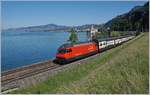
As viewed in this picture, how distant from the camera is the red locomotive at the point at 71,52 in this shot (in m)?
27.1

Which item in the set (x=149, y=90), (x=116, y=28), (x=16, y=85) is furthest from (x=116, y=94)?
(x=116, y=28)

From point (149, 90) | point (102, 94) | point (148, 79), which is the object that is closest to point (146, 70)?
point (148, 79)

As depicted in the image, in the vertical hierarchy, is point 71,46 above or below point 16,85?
above

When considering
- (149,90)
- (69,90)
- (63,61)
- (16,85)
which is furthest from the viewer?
(63,61)

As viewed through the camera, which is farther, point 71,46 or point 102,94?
point 71,46

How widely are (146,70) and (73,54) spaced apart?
19.1 meters

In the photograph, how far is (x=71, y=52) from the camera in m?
27.8

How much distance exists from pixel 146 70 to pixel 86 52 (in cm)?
2285

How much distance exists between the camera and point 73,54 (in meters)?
28.3

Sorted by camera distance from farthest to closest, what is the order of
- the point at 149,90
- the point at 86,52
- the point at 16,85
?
the point at 86,52
the point at 16,85
the point at 149,90

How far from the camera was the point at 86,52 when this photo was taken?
32.3 meters

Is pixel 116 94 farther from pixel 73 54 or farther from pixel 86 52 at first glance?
pixel 86 52

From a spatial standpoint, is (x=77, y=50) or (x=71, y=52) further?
(x=77, y=50)

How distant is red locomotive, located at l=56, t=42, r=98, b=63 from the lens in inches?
1068
